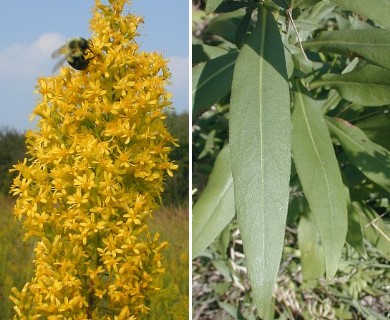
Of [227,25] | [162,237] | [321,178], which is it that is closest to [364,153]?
[321,178]

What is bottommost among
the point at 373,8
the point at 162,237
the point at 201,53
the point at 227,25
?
the point at 162,237

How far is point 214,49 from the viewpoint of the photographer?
6.52 feet

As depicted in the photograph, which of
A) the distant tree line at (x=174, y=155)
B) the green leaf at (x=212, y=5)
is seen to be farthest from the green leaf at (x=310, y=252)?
the green leaf at (x=212, y=5)

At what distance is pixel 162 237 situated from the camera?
1.62 metres

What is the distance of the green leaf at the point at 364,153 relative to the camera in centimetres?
160

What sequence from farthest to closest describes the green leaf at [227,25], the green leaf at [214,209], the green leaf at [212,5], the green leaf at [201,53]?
the green leaf at [227,25]
the green leaf at [201,53]
the green leaf at [214,209]
the green leaf at [212,5]

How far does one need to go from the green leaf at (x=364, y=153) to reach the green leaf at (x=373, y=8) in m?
0.41

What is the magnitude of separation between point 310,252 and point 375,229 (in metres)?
0.20

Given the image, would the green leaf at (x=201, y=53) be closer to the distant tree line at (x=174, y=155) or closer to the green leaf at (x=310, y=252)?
the distant tree line at (x=174, y=155)

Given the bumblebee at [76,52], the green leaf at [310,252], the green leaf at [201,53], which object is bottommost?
the green leaf at [310,252]

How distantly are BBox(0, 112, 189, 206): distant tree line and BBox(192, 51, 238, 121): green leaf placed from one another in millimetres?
59

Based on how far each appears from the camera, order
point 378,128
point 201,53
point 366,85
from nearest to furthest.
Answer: point 366,85 → point 378,128 → point 201,53

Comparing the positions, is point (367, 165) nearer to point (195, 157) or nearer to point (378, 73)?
point (378, 73)

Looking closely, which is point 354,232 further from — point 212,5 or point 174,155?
point 212,5
